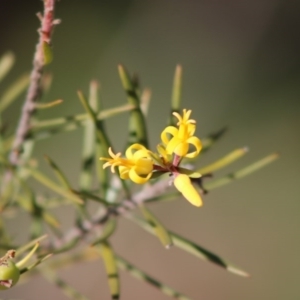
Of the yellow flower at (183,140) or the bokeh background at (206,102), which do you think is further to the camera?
the bokeh background at (206,102)

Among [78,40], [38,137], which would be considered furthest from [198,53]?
[38,137]

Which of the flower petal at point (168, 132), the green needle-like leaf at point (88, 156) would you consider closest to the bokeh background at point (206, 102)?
the green needle-like leaf at point (88, 156)

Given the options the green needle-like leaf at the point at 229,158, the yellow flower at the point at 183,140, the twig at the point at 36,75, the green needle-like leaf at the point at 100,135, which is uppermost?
the twig at the point at 36,75

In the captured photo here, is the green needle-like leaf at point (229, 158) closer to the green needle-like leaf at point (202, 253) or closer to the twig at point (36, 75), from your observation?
the green needle-like leaf at point (202, 253)

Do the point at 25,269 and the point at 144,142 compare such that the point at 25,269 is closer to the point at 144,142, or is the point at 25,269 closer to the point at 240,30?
the point at 144,142

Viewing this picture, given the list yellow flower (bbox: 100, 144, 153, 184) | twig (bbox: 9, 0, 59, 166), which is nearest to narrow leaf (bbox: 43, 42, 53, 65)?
twig (bbox: 9, 0, 59, 166)

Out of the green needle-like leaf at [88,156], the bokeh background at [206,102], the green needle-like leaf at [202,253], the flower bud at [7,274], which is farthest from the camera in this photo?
the bokeh background at [206,102]

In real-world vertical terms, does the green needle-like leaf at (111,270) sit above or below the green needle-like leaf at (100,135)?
below

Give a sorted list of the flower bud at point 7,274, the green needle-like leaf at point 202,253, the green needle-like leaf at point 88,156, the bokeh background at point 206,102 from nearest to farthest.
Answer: the flower bud at point 7,274
the green needle-like leaf at point 202,253
the green needle-like leaf at point 88,156
the bokeh background at point 206,102
